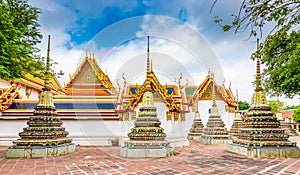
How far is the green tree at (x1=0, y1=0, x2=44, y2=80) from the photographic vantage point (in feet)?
21.1

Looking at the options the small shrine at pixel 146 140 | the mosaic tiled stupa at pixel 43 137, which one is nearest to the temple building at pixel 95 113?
the mosaic tiled stupa at pixel 43 137

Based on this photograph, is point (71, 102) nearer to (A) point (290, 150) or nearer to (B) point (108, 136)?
(B) point (108, 136)

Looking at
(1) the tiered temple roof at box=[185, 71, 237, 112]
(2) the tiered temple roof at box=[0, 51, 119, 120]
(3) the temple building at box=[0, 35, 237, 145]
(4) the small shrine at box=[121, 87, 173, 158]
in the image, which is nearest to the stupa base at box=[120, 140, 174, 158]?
(4) the small shrine at box=[121, 87, 173, 158]

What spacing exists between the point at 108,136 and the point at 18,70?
272 inches

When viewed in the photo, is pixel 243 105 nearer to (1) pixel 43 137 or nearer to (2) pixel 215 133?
(2) pixel 215 133

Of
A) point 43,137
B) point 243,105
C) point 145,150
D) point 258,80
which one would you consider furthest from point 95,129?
point 243,105

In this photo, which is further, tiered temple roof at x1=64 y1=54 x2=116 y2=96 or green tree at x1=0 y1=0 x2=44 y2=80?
tiered temple roof at x1=64 y1=54 x2=116 y2=96

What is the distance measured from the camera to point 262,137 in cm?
864

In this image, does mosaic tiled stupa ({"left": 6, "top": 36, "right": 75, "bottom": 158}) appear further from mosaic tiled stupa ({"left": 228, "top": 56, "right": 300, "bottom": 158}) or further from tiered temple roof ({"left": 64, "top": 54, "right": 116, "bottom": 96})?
mosaic tiled stupa ({"left": 228, "top": 56, "right": 300, "bottom": 158})

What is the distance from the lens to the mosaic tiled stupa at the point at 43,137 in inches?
334

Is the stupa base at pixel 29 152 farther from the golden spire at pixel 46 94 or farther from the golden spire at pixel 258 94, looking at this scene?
the golden spire at pixel 258 94

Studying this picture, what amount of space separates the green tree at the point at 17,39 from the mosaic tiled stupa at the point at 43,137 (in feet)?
4.17

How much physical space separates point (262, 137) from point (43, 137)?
28.1 feet

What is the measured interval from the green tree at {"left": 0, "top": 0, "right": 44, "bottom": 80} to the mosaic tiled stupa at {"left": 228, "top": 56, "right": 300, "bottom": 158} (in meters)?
8.69
